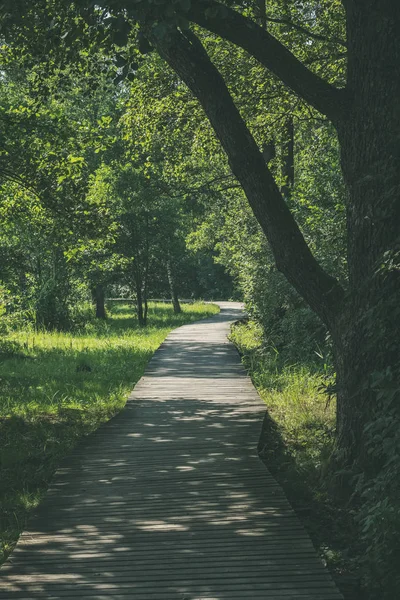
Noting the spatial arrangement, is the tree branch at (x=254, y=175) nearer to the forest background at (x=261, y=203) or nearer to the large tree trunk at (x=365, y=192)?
the forest background at (x=261, y=203)

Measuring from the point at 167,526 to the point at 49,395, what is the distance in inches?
300

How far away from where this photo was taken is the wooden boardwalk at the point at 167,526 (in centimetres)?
488

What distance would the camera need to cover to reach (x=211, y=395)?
12.7 metres

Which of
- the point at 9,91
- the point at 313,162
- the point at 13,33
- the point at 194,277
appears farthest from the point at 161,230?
the point at 194,277

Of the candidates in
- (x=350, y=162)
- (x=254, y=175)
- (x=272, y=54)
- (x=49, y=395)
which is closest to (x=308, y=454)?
(x=254, y=175)

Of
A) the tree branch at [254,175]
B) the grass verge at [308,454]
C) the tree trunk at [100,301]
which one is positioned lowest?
the grass verge at [308,454]

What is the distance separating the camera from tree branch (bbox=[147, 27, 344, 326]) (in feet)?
23.8

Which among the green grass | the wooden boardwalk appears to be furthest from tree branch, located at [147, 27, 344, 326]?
the green grass

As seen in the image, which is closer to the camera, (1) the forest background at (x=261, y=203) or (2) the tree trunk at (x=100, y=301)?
(1) the forest background at (x=261, y=203)

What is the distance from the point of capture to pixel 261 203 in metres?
7.31

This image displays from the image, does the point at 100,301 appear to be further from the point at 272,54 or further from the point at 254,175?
the point at 272,54

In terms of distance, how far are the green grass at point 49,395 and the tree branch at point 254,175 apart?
3397 millimetres

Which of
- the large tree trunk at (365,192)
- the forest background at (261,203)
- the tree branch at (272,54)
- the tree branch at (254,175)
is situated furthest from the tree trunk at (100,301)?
the large tree trunk at (365,192)

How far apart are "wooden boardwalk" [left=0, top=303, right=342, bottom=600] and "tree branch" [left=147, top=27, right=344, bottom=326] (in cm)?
191
